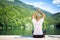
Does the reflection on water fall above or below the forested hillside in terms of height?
below

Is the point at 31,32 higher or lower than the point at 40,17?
lower

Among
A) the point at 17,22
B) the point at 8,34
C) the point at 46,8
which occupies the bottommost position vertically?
the point at 8,34

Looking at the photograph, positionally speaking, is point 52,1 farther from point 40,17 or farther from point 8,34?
point 8,34

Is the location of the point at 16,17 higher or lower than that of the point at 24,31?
higher

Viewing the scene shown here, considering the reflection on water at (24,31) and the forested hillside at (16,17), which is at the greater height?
the forested hillside at (16,17)

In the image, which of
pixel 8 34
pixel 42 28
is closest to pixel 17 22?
pixel 8 34

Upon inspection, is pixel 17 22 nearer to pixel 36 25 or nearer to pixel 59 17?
pixel 36 25

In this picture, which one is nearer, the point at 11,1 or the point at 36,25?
the point at 36,25

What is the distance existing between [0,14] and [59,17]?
170 cm

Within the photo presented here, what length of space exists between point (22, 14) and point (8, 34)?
705mm

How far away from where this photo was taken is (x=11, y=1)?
4.77 meters

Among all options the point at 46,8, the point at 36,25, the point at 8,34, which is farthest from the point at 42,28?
the point at 8,34

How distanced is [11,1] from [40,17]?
982 millimetres

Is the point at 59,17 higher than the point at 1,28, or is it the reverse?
the point at 59,17
